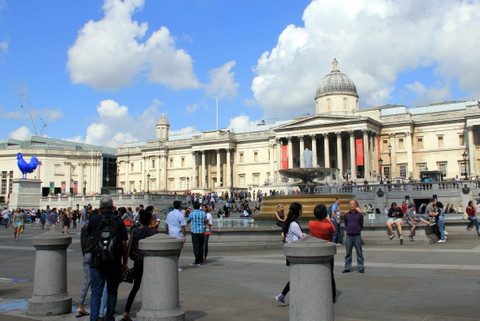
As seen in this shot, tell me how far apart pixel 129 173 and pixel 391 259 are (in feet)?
308

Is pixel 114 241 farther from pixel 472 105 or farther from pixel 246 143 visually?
pixel 246 143

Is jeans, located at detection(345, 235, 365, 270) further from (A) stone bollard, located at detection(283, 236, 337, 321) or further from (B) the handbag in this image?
(A) stone bollard, located at detection(283, 236, 337, 321)

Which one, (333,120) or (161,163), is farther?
(161,163)

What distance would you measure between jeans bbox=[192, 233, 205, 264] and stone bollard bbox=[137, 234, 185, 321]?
764cm

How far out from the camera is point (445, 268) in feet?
42.4

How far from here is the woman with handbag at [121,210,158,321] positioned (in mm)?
8016

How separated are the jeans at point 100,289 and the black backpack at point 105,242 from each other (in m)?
0.25

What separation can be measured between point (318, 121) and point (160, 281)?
6908 cm

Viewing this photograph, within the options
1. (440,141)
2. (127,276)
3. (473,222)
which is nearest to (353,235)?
(127,276)

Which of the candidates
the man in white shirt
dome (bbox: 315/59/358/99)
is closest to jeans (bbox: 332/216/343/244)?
the man in white shirt

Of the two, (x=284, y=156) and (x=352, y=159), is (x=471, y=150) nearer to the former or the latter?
(x=352, y=159)

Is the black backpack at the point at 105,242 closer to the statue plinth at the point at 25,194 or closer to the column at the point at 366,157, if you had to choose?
the statue plinth at the point at 25,194

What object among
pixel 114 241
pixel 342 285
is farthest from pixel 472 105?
pixel 114 241

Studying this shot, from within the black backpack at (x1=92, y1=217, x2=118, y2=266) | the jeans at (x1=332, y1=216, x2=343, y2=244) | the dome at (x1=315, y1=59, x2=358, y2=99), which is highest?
the dome at (x1=315, y1=59, x2=358, y2=99)
